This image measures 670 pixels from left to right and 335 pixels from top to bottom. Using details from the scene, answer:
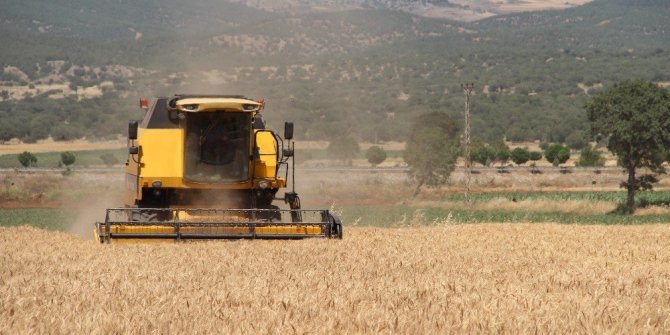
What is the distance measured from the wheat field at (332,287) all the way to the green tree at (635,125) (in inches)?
1535

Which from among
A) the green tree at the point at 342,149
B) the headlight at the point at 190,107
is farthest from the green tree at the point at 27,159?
the headlight at the point at 190,107

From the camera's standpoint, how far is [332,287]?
12.4 meters

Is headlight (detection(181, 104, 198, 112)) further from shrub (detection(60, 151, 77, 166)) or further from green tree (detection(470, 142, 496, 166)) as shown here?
green tree (detection(470, 142, 496, 166))

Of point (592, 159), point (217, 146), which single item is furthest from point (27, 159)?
point (217, 146)

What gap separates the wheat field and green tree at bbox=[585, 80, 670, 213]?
1535 inches

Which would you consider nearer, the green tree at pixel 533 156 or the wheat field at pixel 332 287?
the wheat field at pixel 332 287

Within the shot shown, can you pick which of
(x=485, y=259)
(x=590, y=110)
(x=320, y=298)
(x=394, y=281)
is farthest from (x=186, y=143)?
(x=590, y=110)

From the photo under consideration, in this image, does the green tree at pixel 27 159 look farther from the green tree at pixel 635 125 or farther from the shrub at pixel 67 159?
the green tree at pixel 635 125

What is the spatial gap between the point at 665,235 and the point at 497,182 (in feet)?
181

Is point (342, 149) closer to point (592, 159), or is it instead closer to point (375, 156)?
point (375, 156)

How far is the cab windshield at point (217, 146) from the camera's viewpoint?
66.2 feet

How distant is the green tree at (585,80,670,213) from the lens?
5775cm

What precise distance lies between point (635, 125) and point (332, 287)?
159 feet

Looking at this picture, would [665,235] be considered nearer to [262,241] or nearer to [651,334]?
[262,241]
